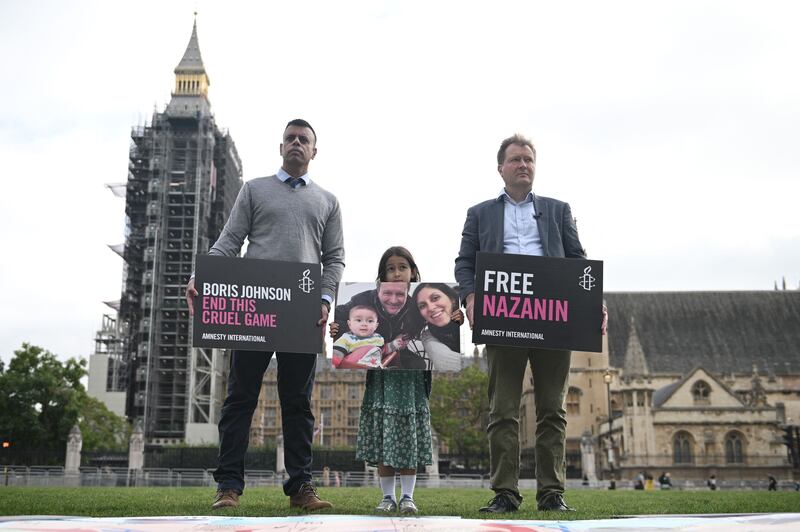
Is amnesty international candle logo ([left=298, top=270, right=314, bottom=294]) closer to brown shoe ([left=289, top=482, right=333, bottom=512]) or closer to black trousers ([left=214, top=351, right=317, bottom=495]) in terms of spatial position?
black trousers ([left=214, top=351, right=317, bottom=495])

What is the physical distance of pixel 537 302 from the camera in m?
6.20

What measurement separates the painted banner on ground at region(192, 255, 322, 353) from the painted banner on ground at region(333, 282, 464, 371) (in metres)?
0.30

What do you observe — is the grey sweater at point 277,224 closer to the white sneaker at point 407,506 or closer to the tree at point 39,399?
the white sneaker at point 407,506

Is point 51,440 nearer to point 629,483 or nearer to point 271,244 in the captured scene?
point 629,483

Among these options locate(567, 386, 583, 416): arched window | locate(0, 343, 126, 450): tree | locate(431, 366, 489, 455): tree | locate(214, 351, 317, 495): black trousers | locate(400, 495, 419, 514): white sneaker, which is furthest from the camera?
locate(567, 386, 583, 416): arched window

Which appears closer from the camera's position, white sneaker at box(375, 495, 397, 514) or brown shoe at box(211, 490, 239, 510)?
brown shoe at box(211, 490, 239, 510)

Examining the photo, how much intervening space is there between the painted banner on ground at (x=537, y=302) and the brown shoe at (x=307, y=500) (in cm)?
164

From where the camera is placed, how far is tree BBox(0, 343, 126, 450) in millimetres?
46062

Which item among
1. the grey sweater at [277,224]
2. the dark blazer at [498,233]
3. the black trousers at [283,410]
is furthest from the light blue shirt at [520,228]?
the black trousers at [283,410]

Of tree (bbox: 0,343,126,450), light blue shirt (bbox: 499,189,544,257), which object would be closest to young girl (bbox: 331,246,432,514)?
light blue shirt (bbox: 499,189,544,257)

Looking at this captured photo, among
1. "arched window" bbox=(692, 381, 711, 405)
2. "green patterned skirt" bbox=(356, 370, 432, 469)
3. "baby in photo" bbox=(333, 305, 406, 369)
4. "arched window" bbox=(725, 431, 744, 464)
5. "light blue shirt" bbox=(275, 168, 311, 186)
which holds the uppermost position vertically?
"light blue shirt" bbox=(275, 168, 311, 186)

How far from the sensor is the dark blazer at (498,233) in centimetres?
655

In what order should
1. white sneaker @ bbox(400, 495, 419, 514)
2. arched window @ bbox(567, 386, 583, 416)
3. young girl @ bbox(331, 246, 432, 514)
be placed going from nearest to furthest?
1. white sneaker @ bbox(400, 495, 419, 514)
2. young girl @ bbox(331, 246, 432, 514)
3. arched window @ bbox(567, 386, 583, 416)

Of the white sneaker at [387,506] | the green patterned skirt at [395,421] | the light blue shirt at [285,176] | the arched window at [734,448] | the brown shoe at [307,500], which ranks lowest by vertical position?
the arched window at [734,448]
